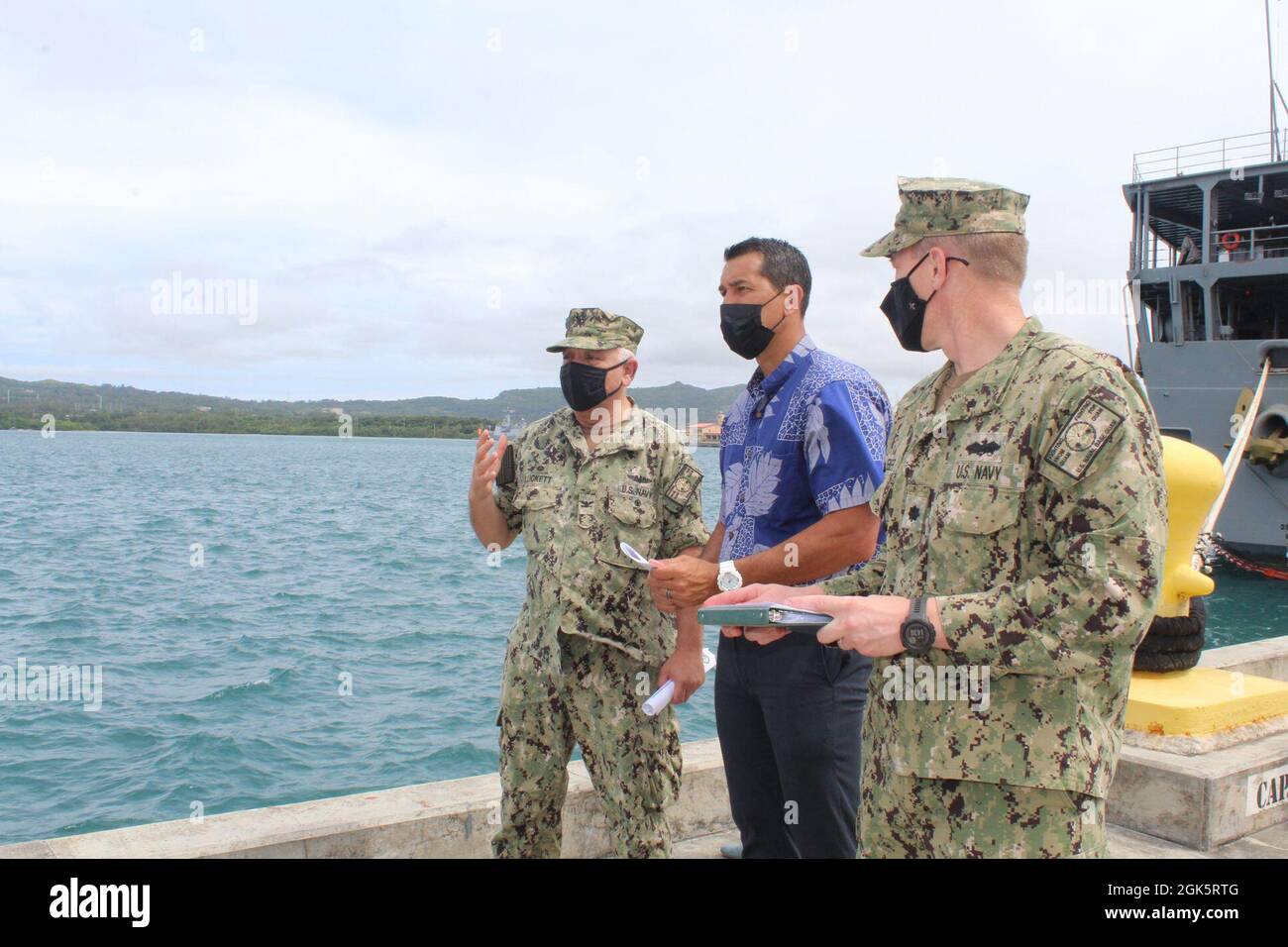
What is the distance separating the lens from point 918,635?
1942mm

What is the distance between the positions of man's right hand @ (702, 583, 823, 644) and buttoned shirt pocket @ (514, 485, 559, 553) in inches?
35.7

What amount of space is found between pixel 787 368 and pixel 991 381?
118 cm

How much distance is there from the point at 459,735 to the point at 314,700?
9.55 ft

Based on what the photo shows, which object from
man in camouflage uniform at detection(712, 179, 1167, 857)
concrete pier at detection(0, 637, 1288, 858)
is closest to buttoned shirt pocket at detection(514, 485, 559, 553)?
concrete pier at detection(0, 637, 1288, 858)

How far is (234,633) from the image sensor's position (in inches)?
704

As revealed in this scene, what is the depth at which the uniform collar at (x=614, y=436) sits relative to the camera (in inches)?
143

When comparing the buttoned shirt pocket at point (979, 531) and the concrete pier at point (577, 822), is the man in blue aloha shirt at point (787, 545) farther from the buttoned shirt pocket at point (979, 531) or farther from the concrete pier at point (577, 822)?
the concrete pier at point (577, 822)

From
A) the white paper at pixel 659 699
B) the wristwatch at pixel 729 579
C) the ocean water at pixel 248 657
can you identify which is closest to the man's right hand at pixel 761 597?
the wristwatch at pixel 729 579

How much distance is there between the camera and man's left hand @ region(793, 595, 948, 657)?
6.45ft

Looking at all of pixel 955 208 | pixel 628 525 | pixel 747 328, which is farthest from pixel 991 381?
pixel 628 525

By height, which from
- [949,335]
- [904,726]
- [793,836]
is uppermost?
[949,335]

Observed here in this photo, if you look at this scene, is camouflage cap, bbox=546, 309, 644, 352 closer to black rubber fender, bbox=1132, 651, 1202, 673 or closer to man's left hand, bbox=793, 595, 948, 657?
man's left hand, bbox=793, 595, 948, 657
